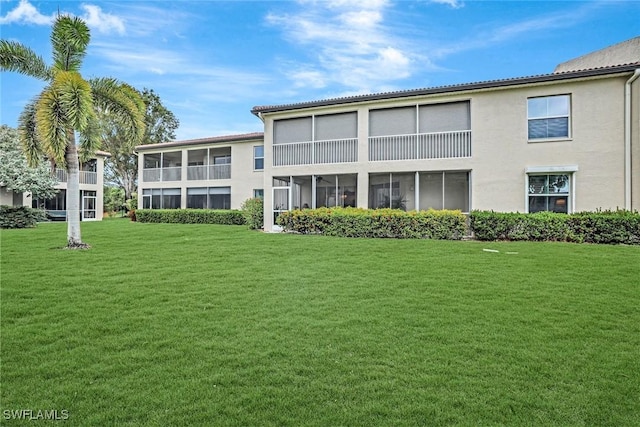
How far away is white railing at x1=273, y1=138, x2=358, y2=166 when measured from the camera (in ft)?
57.4

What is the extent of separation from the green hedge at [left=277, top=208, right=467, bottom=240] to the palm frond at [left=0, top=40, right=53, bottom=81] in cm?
1049

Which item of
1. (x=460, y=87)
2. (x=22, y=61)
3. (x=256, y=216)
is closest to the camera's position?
(x=22, y=61)

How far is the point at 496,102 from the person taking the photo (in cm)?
1529

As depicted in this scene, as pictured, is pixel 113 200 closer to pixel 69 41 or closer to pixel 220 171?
pixel 220 171

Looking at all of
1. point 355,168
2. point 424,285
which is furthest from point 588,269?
point 355,168

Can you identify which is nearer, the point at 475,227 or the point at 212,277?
the point at 212,277

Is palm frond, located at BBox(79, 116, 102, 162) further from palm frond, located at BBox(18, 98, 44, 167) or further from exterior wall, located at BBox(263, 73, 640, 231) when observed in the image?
exterior wall, located at BBox(263, 73, 640, 231)

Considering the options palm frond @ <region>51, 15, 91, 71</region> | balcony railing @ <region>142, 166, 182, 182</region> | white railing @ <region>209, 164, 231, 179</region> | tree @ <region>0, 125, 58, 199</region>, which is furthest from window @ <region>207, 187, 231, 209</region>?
palm frond @ <region>51, 15, 91, 71</region>

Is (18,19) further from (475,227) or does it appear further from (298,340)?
(475,227)

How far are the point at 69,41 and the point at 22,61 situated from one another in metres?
1.58

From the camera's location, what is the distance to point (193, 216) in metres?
26.2

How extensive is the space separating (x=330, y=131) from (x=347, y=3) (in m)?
5.48

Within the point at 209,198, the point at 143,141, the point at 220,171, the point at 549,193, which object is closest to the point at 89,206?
the point at 209,198

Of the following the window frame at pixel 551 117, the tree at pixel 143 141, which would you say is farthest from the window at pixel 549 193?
the tree at pixel 143 141
